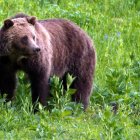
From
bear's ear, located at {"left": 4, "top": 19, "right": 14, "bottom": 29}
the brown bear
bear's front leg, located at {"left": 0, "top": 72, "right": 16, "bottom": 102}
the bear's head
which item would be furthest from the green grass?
bear's ear, located at {"left": 4, "top": 19, "right": 14, "bottom": 29}

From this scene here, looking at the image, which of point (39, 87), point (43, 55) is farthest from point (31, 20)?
point (39, 87)

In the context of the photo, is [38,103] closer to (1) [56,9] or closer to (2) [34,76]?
(2) [34,76]

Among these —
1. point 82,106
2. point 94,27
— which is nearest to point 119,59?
point 94,27

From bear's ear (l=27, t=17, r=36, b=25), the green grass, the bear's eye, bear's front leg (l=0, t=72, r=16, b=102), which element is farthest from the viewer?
bear's front leg (l=0, t=72, r=16, b=102)

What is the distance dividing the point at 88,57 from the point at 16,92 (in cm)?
113

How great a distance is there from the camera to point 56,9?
11.9m

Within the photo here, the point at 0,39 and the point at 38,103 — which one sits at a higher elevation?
the point at 0,39

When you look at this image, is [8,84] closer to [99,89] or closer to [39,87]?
[39,87]

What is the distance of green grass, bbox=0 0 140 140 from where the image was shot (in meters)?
7.12

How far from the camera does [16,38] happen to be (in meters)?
7.82

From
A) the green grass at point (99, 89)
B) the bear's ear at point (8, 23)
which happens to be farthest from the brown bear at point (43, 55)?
the green grass at point (99, 89)

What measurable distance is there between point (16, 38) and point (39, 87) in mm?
675

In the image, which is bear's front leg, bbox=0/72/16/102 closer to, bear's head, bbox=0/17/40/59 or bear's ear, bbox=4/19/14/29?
bear's head, bbox=0/17/40/59

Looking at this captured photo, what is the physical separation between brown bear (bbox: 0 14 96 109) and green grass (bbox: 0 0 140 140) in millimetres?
230
